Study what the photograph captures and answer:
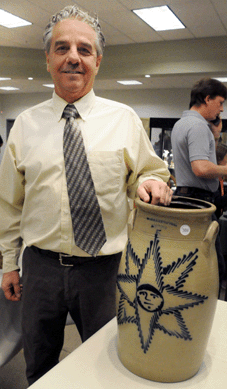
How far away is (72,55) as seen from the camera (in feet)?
3.60

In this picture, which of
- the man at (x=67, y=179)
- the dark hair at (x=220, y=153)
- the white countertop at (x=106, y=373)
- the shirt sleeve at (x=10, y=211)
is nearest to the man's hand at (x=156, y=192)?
the man at (x=67, y=179)

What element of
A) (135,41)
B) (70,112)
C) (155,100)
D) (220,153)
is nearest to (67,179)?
(70,112)

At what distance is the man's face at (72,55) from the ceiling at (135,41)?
10.7 ft

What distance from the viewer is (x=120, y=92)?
1012cm

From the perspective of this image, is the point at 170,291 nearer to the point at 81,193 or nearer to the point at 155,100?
the point at 81,193

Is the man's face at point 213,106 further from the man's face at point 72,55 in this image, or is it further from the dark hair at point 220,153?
the man's face at point 72,55

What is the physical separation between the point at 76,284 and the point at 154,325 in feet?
1.56

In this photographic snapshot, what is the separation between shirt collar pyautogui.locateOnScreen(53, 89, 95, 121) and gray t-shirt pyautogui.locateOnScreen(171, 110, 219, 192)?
38.8 inches

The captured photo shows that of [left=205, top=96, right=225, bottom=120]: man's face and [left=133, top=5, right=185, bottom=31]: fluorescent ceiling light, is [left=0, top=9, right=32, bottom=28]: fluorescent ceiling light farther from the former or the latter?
[left=205, top=96, right=225, bottom=120]: man's face

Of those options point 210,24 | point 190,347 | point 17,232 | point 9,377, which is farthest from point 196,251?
point 210,24

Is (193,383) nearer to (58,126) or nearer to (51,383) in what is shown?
(51,383)

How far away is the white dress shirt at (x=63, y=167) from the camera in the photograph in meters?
1.15

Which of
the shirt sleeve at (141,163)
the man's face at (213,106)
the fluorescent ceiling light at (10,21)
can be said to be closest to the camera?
the shirt sleeve at (141,163)

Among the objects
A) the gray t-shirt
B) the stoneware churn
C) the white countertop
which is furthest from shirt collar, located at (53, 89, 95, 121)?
the gray t-shirt
